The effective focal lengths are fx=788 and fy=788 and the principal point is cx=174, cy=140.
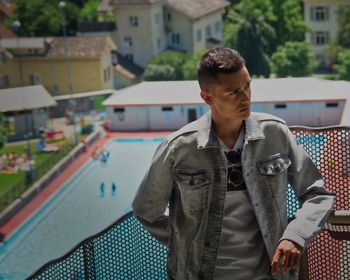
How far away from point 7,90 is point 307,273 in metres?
9.73

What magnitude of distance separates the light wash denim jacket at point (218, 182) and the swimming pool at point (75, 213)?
4.06 m

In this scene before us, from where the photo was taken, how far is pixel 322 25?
12148 millimetres

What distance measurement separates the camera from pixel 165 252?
108 cm

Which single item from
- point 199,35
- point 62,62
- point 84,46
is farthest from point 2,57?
point 199,35

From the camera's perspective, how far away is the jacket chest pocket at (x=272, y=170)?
0.83 meters

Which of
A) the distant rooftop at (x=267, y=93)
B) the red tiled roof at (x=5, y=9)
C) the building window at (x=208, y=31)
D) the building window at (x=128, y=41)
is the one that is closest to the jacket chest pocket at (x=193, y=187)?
the distant rooftop at (x=267, y=93)

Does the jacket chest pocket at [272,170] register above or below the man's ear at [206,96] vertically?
below

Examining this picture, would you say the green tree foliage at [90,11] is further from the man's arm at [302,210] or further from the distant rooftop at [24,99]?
the man's arm at [302,210]

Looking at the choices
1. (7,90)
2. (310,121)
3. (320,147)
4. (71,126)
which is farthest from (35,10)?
(320,147)

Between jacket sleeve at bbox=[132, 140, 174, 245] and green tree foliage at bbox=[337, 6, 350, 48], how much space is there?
36.0 feet

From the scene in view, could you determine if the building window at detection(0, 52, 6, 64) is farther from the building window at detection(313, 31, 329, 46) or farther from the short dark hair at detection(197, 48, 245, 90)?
the short dark hair at detection(197, 48, 245, 90)

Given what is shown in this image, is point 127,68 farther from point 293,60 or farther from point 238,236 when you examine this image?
point 238,236

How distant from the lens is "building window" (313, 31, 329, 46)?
478 inches

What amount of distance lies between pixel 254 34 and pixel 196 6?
2.18 m
